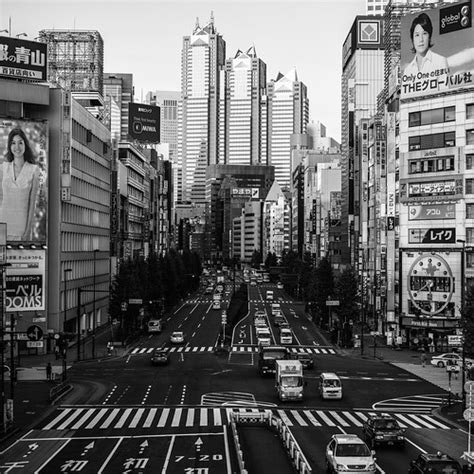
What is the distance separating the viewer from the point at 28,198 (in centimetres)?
8200

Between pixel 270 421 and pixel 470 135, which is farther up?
pixel 470 135

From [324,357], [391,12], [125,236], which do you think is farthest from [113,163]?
[324,357]

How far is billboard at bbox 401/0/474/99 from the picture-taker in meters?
86.2

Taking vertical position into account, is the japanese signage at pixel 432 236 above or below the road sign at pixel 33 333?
above

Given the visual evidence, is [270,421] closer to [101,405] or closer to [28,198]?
[101,405]

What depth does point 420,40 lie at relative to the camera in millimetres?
89812

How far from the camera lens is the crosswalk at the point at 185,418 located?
44594 millimetres

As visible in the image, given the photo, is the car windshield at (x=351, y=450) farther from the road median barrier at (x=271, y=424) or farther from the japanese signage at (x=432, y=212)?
the japanese signage at (x=432, y=212)

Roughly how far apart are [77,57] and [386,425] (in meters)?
98.3

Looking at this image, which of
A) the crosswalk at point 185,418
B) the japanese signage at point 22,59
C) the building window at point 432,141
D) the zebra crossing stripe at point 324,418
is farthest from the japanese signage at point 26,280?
the building window at point 432,141

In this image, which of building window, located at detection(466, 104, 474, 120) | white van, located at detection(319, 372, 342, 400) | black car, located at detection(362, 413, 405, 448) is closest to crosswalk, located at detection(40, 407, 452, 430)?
white van, located at detection(319, 372, 342, 400)

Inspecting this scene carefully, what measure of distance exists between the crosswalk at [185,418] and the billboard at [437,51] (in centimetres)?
4873

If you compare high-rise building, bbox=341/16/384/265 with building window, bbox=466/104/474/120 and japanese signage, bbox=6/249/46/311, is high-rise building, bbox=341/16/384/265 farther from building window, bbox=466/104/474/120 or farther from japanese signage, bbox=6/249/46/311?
japanese signage, bbox=6/249/46/311

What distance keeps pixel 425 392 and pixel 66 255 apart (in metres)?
46.1
